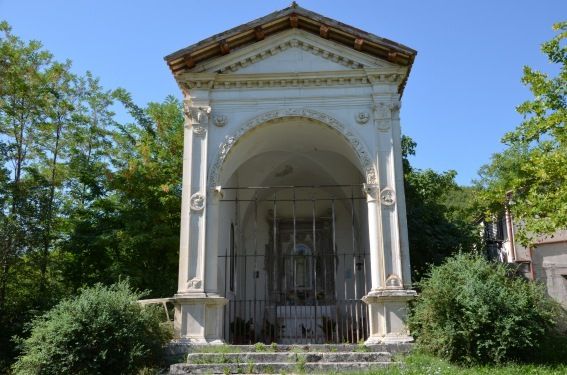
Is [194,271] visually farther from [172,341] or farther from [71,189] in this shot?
[71,189]

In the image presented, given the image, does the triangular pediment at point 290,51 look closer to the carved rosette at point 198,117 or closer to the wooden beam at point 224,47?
the wooden beam at point 224,47

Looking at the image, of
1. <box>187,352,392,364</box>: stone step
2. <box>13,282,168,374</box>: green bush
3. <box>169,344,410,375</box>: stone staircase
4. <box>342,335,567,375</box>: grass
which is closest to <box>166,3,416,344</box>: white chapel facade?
<box>169,344,410,375</box>: stone staircase

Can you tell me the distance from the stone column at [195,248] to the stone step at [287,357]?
3.80 feet

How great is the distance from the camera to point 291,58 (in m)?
12.7

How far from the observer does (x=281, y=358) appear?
9359 millimetres

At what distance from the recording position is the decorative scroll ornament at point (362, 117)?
12031 millimetres

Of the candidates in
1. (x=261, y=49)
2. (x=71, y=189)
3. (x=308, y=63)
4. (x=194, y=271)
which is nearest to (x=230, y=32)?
(x=261, y=49)

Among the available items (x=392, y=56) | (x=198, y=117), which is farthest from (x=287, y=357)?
(x=392, y=56)

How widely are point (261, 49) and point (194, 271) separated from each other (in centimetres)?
559

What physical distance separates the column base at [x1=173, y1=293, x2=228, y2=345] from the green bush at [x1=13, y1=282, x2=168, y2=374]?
1.29 metres

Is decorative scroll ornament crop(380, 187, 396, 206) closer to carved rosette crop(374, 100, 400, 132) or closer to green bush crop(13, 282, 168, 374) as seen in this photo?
carved rosette crop(374, 100, 400, 132)

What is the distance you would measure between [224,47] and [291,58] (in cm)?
165

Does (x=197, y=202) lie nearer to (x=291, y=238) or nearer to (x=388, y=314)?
(x=388, y=314)

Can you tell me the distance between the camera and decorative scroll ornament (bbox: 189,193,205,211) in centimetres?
1148
